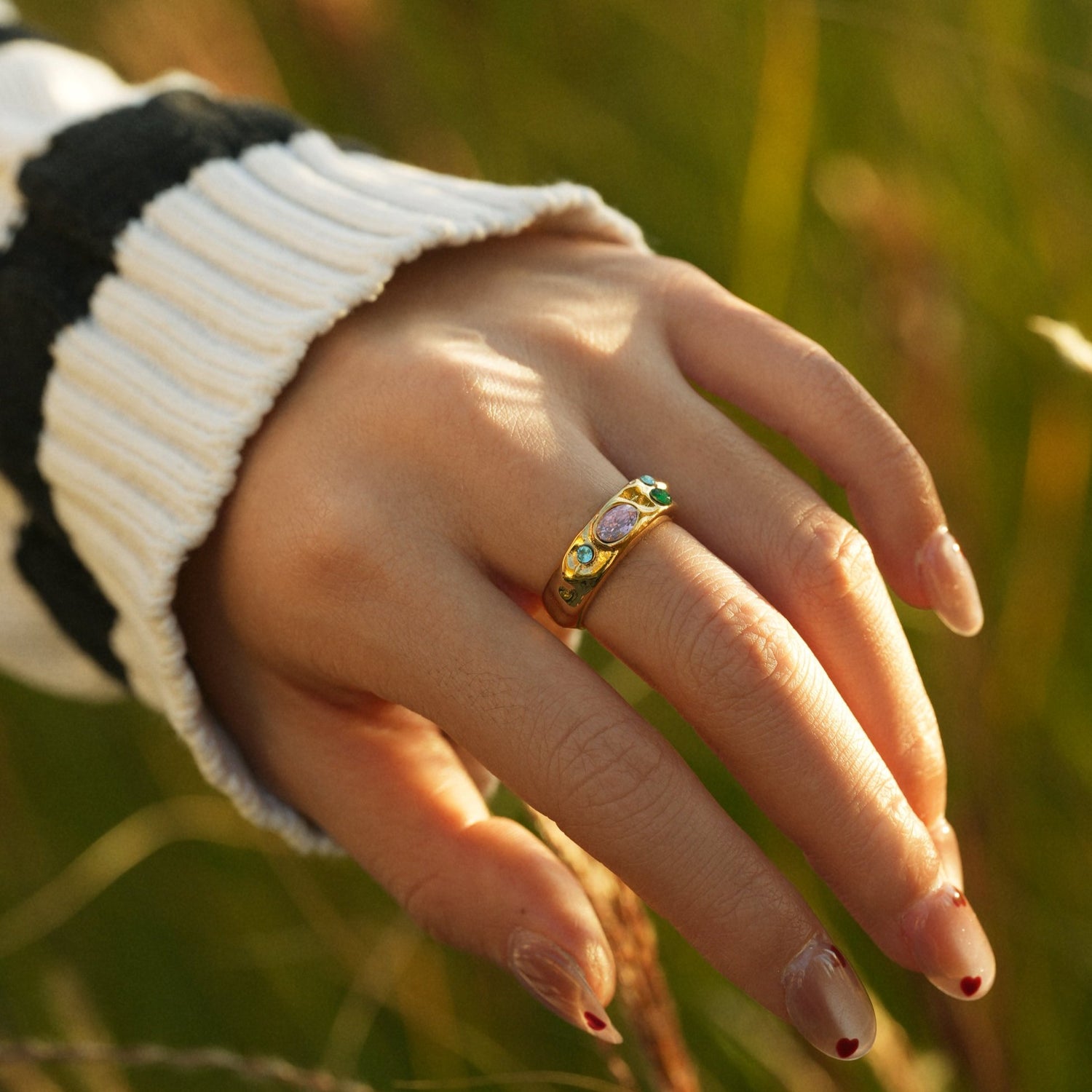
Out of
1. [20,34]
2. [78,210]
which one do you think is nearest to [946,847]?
[78,210]

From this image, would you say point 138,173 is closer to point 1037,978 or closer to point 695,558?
point 695,558

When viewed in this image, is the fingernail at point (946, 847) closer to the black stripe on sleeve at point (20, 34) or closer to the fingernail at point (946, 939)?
the fingernail at point (946, 939)

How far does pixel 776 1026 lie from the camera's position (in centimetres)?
95

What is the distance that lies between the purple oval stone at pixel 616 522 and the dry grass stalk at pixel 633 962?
0.60ft

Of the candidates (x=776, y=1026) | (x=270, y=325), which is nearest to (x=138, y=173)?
(x=270, y=325)

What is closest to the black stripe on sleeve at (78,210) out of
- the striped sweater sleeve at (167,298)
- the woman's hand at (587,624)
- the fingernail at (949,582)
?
the striped sweater sleeve at (167,298)

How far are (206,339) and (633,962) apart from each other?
18.9 inches

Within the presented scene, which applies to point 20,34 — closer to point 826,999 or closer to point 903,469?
point 903,469

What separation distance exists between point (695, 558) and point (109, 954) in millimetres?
1049

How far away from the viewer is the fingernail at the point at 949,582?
702 mm

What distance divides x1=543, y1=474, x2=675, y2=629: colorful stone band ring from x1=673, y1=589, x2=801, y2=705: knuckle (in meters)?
0.05

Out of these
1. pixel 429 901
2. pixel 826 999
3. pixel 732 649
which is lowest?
pixel 429 901

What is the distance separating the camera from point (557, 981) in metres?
0.62

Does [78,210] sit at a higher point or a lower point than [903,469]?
lower
